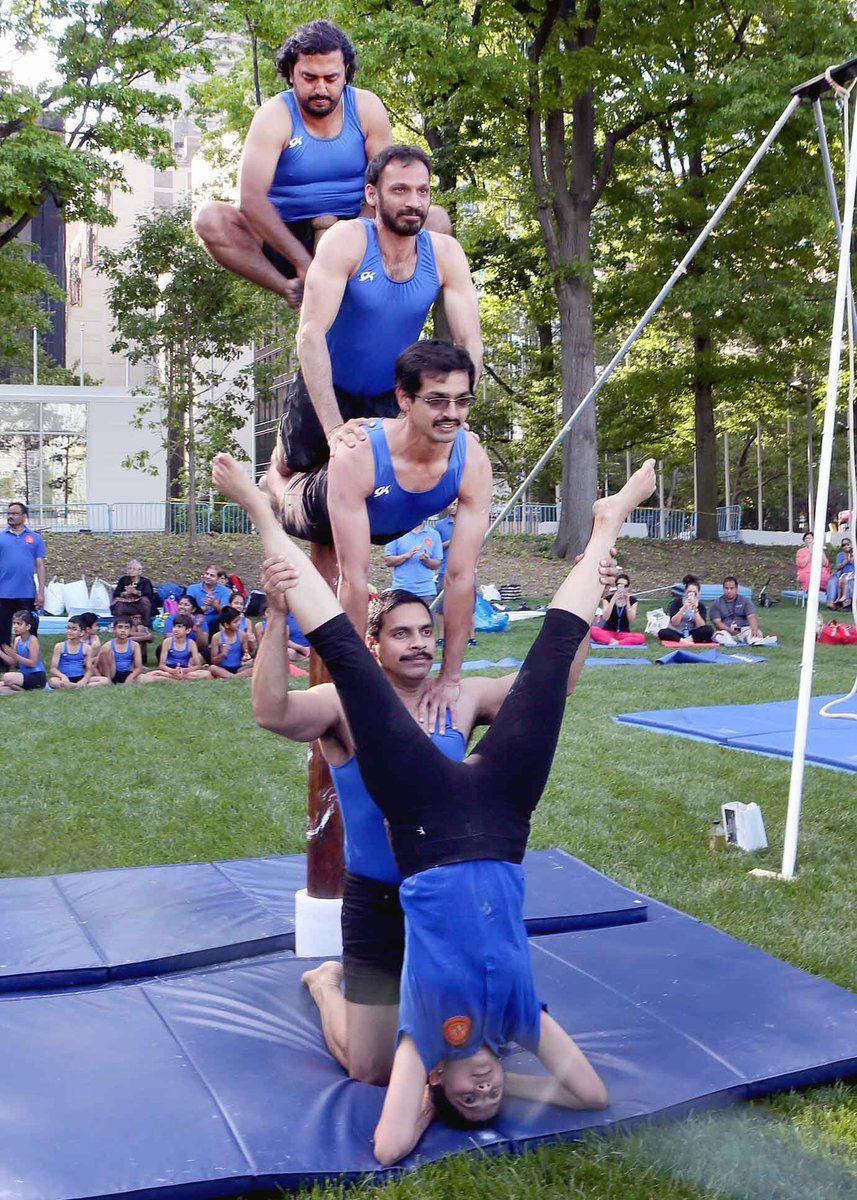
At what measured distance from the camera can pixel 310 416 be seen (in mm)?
4336

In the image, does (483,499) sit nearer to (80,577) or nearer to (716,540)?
(80,577)

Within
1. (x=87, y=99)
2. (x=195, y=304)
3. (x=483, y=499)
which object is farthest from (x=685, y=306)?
(x=483, y=499)

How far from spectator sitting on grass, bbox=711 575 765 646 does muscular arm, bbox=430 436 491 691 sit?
1046 centimetres

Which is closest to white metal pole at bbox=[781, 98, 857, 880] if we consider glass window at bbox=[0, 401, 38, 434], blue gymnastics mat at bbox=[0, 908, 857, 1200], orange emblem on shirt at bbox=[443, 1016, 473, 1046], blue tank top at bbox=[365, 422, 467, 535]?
blue gymnastics mat at bbox=[0, 908, 857, 1200]

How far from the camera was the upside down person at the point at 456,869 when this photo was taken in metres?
3.00

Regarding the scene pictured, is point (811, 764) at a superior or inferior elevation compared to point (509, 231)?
inferior

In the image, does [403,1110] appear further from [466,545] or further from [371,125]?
[371,125]

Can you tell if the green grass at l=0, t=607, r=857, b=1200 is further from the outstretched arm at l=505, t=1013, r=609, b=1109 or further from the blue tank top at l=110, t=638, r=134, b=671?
the blue tank top at l=110, t=638, r=134, b=671

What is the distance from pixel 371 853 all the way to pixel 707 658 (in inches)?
386

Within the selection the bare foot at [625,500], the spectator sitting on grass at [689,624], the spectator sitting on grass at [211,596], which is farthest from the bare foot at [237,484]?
the spectator sitting on grass at [689,624]

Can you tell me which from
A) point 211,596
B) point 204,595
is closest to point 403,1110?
point 211,596

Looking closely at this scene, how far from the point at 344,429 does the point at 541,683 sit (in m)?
1.08

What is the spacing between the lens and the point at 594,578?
3.54 m

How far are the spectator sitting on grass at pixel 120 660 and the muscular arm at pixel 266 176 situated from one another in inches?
299
